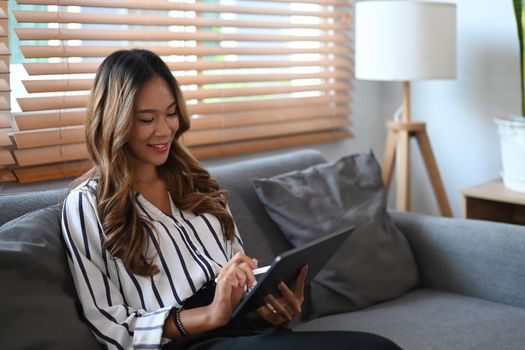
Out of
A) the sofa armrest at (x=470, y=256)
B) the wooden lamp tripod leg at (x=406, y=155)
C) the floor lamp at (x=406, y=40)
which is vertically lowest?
the sofa armrest at (x=470, y=256)

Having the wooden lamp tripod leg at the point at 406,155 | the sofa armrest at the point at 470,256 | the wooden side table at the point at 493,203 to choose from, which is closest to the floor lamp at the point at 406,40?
the wooden lamp tripod leg at the point at 406,155

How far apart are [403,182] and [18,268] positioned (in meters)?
1.77

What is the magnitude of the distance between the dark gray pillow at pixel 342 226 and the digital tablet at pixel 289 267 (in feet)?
1.65

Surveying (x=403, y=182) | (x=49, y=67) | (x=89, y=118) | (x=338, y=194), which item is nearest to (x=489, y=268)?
(x=338, y=194)

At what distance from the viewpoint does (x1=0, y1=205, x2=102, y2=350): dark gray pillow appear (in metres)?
1.39

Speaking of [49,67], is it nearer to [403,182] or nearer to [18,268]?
[18,268]

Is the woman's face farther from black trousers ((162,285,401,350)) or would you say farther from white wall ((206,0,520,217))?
white wall ((206,0,520,217))

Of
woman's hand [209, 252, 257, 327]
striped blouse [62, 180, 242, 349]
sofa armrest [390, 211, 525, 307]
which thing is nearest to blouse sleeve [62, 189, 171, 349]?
striped blouse [62, 180, 242, 349]

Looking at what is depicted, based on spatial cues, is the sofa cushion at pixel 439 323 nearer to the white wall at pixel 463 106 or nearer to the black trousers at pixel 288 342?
the black trousers at pixel 288 342

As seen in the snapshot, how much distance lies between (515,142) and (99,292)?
1609 millimetres

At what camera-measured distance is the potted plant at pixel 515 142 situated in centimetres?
249

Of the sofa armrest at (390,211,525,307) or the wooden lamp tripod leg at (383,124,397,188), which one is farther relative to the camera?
the wooden lamp tripod leg at (383,124,397,188)

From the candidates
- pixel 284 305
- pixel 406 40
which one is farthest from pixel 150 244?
pixel 406 40

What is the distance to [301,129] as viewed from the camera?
118 inches
